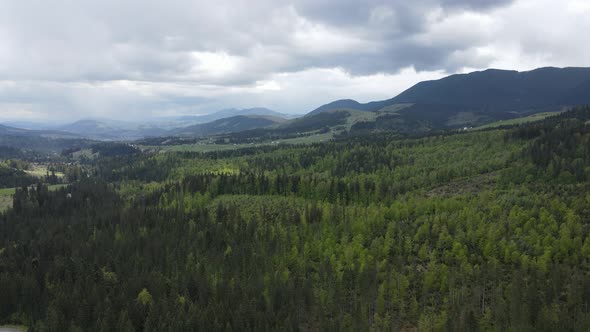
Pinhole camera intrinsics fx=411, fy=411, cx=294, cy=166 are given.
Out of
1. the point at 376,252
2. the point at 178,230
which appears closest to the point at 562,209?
the point at 376,252

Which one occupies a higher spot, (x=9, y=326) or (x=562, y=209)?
(x=562, y=209)

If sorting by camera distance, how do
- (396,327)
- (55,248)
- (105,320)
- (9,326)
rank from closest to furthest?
(105,320), (396,327), (9,326), (55,248)

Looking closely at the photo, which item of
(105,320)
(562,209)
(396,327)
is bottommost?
(396,327)

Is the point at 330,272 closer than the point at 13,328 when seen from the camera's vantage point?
No

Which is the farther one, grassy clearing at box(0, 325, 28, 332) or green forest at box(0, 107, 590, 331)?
grassy clearing at box(0, 325, 28, 332)

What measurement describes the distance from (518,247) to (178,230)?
132 m

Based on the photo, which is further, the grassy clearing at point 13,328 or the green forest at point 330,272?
the grassy clearing at point 13,328

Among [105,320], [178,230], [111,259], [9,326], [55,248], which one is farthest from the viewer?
[178,230]

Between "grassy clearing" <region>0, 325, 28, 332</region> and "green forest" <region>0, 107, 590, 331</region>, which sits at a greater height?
"green forest" <region>0, 107, 590, 331</region>

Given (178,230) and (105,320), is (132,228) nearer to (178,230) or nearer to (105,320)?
(178,230)

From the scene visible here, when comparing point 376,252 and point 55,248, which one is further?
point 55,248

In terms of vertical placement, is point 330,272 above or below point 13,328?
above

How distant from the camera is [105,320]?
102 meters

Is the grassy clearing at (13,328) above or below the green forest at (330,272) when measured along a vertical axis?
below
